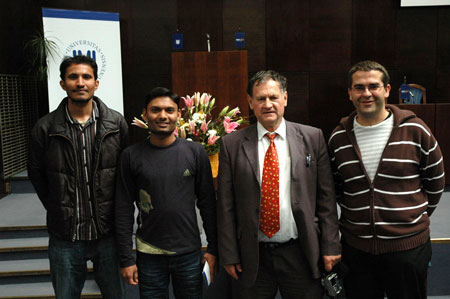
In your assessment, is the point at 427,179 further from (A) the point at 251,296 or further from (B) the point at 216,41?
(B) the point at 216,41

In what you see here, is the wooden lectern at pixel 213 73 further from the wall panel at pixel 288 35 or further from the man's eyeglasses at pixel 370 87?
the man's eyeglasses at pixel 370 87

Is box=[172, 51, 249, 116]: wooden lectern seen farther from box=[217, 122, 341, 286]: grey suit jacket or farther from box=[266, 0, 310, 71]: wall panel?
box=[217, 122, 341, 286]: grey suit jacket

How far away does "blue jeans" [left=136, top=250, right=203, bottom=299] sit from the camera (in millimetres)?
1822

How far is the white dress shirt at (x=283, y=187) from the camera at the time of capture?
176cm

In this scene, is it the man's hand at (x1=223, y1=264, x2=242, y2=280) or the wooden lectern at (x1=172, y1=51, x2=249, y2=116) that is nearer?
the man's hand at (x1=223, y1=264, x2=242, y2=280)

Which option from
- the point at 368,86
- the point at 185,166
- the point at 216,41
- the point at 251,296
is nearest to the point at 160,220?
the point at 185,166

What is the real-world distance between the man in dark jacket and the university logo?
3.04 meters

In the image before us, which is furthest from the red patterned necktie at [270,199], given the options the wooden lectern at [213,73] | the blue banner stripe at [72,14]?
the blue banner stripe at [72,14]

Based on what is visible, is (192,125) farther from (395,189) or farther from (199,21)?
(199,21)

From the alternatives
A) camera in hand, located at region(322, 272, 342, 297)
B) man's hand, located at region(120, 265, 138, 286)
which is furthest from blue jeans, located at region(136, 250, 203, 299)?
camera in hand, located at region(322, 272, 342, 297)

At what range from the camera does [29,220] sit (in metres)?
3.58

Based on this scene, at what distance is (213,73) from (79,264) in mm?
2884

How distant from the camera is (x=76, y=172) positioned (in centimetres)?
188

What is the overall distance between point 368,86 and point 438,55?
4626 mm
